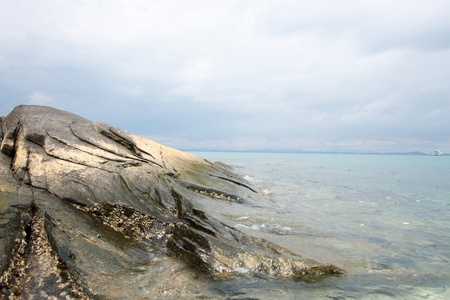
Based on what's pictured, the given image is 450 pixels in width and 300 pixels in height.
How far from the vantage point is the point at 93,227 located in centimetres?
583

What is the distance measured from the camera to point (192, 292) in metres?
4.37

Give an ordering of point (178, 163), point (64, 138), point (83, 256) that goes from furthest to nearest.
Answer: point (178, 163) < point (64, 138) < point (83, 256)

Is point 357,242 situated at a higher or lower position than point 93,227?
lower

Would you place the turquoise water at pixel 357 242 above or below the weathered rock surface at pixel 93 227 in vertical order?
below

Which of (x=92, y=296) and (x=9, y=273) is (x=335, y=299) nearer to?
(x=92, y=296)

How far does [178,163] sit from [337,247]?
26.8ft

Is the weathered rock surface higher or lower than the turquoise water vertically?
higher

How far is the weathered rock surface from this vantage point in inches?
170

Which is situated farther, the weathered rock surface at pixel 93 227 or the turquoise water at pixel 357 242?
the turquoise water at pixel 357 242

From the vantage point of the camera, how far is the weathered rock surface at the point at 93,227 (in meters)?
4.31

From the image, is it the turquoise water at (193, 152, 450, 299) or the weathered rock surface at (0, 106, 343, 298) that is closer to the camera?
the weathered rock surface at (0, 106, 343, 298)

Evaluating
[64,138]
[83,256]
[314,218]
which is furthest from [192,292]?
[314,218]

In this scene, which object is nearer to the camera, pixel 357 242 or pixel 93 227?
pixel 93 227

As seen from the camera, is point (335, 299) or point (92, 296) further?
point (335, 299)
